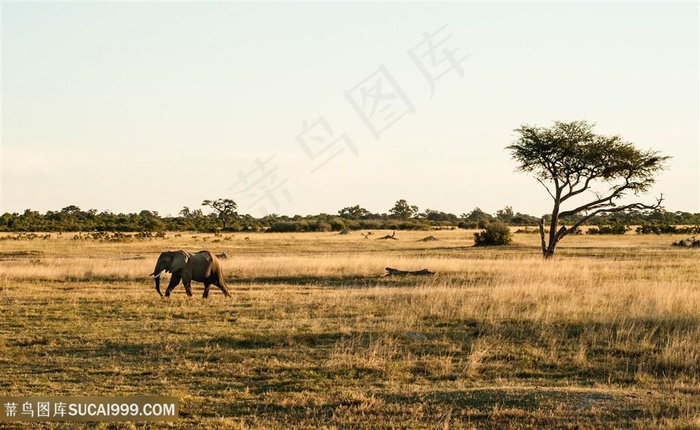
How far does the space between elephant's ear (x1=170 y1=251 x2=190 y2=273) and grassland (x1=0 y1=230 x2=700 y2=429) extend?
965 millimetres

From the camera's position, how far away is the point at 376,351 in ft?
43.8

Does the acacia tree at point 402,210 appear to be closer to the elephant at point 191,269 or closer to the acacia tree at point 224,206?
the acacia tree at point 224,206

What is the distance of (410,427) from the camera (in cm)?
886

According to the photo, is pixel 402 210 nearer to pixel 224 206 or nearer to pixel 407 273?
pixel 224 206

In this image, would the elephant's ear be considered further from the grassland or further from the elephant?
the grassland

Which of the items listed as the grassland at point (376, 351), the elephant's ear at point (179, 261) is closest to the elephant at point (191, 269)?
the elephant's ear at point (179, 261)

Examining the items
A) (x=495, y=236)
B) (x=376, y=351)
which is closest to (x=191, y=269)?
(x=376, y=351)

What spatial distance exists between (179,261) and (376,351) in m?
11.0

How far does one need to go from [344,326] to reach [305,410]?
669cm

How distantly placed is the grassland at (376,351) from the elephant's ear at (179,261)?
0.97m

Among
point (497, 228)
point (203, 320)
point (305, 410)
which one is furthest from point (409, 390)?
point (497, 228)

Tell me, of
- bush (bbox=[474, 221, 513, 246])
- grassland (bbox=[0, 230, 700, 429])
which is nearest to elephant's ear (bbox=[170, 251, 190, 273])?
grassland (bbox=[0, 230, 700, 429])

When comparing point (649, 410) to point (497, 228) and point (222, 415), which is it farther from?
point (497, 228)

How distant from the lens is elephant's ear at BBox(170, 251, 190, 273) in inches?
887
